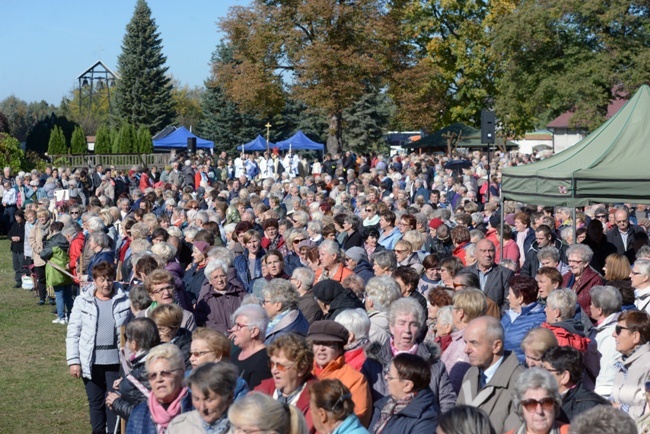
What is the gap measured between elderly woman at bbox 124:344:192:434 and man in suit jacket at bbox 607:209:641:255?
871cm

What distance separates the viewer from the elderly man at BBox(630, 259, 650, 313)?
7.96 m

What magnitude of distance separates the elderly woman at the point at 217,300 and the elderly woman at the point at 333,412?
151 inches

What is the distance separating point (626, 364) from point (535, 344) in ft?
2.57

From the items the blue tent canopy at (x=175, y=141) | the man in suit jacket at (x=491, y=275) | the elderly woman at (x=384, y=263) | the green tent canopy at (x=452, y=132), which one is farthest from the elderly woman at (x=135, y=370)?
the green tent canopy at (x=452, y=132)

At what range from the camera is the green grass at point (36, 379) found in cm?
889

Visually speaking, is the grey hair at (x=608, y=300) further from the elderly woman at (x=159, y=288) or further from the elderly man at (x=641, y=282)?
the elderly woman at (x=159, y=288)

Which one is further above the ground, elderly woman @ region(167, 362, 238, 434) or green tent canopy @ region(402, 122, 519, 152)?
green tent canopy @ region(402, 122, 519, 152)

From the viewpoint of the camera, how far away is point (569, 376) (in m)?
5.14

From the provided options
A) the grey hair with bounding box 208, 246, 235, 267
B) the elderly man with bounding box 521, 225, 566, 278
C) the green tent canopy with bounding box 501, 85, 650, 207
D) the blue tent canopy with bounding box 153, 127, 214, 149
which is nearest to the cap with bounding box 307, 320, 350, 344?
the grey hair with bounding box 208, 246, 235, 267

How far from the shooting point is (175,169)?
94.9 feet

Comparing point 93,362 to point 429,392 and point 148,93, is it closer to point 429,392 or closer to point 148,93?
point 429,392

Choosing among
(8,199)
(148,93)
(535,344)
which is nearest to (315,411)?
(535,344)

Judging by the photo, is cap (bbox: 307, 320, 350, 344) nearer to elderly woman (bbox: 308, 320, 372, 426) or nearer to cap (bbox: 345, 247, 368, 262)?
elderly woman (bbox: 308, 320, 372, 426)

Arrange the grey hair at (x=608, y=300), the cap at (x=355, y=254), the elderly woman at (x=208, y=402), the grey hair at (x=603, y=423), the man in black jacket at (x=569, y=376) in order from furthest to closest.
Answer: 1. the cap at (x=355, y=254)
2. the grey hair at (x=608, y=300)
3. the man in black jacket at (x=569, y=376)
4. the elderly woman at (x=208, y=402)
5. the grey hair at (x=603, y=423)
